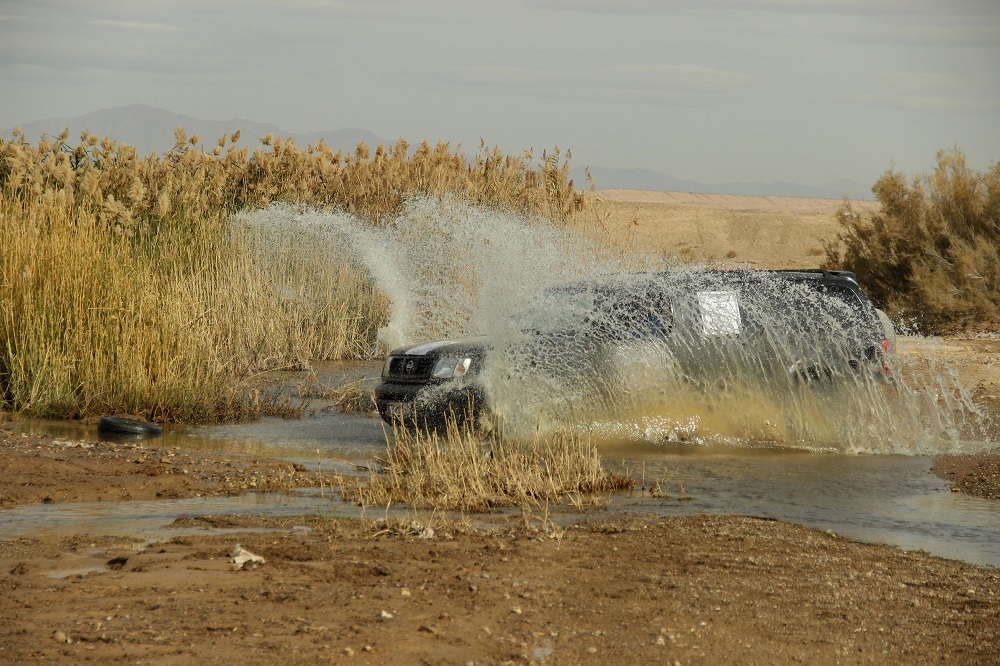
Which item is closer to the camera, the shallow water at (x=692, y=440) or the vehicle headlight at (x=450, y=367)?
the shallow water at (x=692, y=440)

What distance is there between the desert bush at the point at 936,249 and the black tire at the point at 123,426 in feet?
44.3

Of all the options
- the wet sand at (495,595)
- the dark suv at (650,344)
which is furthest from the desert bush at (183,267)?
the wet sand at (495,595)

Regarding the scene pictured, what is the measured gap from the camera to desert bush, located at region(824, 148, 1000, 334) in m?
20.3

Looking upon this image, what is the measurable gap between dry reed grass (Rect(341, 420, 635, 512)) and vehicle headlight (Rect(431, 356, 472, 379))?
2365 millimetres

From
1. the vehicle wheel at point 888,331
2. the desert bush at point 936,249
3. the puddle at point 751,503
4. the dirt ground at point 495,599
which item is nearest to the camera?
the dirt ground at point 495,599

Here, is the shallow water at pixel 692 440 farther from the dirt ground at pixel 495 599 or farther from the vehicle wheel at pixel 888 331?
the dirt ground at pixel 495 599

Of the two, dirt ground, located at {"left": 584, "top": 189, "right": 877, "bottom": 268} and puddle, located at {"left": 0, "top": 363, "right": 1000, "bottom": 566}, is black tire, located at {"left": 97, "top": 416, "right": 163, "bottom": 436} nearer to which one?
puddle, located at {"left": 0, "top": 363, "right": 1000, "bottom": 566}

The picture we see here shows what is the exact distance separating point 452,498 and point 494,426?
2.91 meters

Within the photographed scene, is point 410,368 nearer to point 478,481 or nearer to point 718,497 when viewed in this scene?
point 478,481

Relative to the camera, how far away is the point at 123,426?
11398 mm

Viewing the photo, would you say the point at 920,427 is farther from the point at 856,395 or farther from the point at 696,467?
the point at 696,467

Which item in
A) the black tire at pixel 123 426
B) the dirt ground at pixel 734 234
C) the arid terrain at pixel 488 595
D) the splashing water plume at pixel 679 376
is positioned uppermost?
the dirt ground at pixel 734 234

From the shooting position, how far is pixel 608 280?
11.9 meters

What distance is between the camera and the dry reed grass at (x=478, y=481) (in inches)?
319
